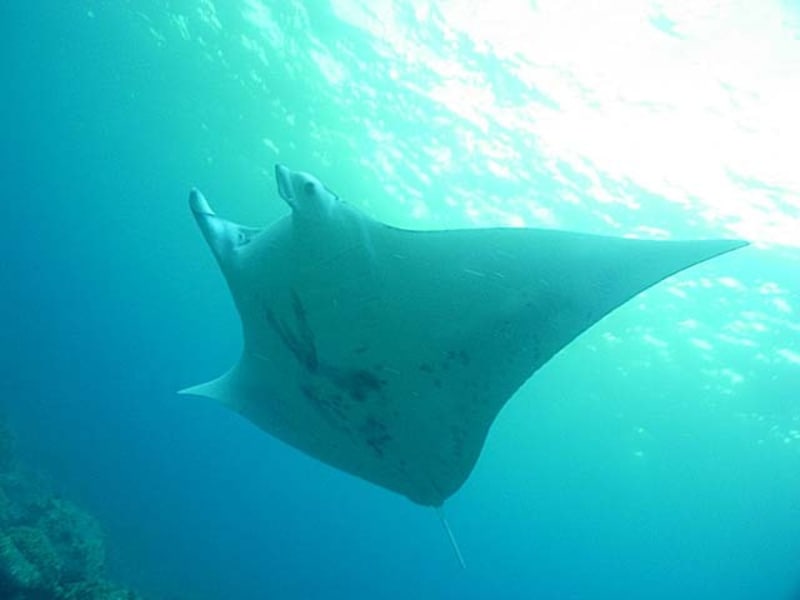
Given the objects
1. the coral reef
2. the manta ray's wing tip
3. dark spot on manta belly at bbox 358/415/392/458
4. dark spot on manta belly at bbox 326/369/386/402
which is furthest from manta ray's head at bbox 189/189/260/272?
the coral reef

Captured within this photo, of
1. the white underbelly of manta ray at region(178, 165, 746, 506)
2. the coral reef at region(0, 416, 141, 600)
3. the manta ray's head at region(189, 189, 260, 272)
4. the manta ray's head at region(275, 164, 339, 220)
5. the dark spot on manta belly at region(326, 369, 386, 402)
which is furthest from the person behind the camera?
the coral reef at region(0, 416, 141, 600)

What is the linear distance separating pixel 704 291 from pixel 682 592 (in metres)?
66.6

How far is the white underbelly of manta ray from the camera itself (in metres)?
2.78

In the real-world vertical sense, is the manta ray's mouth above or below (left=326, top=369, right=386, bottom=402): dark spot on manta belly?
above

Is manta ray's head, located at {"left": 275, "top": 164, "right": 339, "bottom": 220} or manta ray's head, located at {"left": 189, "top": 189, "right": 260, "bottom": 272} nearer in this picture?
manta ray's head, located at {"left": 275, "top": 164, "right": 339, "bottom": 220}

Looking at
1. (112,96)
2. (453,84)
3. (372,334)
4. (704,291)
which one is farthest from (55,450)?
(372,334)

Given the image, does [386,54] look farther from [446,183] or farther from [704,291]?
[704,291]

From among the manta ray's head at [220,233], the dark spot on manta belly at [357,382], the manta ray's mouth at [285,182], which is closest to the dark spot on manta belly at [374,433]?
the dark spot on manta belly at [357,382]

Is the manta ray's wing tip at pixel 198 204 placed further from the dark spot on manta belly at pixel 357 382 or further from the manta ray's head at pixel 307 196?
the dark spot on manta belly at pixel 357 382

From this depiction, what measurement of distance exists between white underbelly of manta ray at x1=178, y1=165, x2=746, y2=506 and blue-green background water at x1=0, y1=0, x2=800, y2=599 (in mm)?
7523

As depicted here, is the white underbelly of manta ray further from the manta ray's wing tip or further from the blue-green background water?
the blue-green background water

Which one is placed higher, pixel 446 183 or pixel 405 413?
pixel 405 413

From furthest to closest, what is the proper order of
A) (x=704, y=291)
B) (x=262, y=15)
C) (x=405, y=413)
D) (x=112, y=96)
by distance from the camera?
(x=112, y=96), (x=704, y=291), (x=262, y=15), (x=405, y=413)

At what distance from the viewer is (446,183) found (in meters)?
15.5
